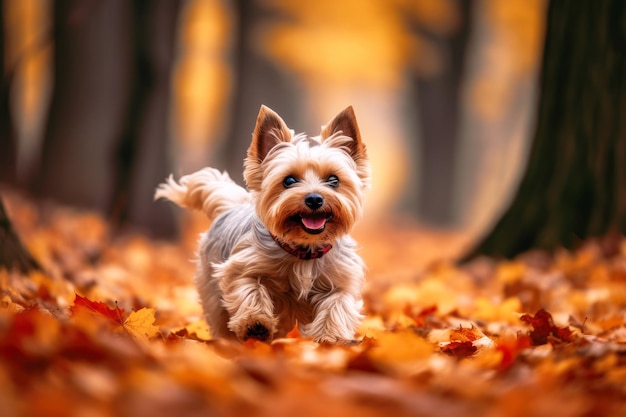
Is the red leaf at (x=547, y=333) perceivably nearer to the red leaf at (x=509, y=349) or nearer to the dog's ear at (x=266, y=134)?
the red leaf at (x=509, y=349)

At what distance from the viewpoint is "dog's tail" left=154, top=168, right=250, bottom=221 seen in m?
5.30

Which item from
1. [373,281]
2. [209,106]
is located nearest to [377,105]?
[209,106]

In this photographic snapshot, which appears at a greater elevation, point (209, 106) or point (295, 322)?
point (209, 106)

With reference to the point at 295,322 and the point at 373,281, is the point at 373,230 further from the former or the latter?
the point at 295,322

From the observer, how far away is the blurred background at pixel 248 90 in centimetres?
1100

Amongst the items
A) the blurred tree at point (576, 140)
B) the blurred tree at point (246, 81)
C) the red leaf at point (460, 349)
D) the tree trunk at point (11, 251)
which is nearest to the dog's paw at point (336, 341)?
the red leaf at point (460, 349)

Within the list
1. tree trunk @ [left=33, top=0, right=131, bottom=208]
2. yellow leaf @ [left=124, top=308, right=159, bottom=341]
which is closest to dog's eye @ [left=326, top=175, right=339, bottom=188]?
yellow leaf @ [left=124, top=308, right=159, bottom=341]

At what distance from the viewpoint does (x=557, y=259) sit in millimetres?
7375

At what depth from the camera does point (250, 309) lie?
413cm

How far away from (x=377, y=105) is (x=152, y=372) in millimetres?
36641

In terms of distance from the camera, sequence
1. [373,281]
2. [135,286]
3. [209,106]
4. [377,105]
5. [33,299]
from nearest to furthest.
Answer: [33,299] → [135,286] → [373,281] → [209,106] → [377,105]

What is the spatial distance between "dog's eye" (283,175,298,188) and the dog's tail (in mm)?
1012

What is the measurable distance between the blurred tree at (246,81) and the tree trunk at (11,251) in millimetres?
10961

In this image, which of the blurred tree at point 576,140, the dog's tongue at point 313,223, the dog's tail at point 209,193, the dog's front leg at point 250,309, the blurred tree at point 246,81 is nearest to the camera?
the dog's front leg at point 250,309
